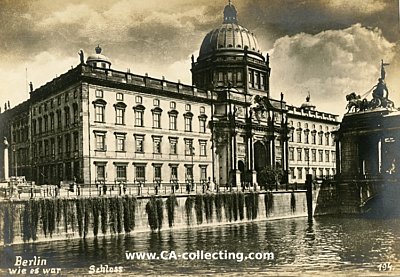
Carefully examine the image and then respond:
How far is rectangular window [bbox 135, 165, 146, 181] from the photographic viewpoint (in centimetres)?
2739

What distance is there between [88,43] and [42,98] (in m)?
9.42

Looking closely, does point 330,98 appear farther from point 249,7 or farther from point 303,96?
point 249,7

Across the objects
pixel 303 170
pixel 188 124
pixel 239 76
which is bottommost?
pixel 303 170

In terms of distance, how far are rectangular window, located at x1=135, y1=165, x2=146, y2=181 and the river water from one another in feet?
18.8

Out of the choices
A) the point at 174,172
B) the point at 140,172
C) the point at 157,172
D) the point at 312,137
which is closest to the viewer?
the point at 140,172

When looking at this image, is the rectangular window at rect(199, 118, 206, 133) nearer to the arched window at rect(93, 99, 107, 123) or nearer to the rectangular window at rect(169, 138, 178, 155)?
the rectangular window at rect(169, 138, 178, 155)

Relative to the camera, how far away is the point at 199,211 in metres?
23.7

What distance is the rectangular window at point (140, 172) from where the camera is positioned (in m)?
27.4

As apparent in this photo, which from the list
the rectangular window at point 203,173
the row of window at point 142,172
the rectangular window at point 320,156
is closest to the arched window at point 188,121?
the row of window at point 142,172

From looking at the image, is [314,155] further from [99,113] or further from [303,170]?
[99,113]

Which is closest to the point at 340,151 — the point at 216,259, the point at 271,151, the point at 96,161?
the point at 271,151

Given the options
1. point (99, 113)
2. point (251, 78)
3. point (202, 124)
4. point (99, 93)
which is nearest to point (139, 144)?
point (99, 113)

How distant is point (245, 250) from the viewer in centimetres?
1596

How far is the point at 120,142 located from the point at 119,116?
4.32 ft
